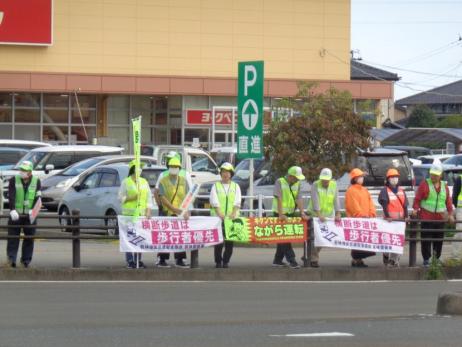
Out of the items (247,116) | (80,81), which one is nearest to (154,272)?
Result: (247,116)

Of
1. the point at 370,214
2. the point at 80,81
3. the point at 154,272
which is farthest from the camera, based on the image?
the point at 80,81

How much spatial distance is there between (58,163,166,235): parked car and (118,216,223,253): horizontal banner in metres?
4.95

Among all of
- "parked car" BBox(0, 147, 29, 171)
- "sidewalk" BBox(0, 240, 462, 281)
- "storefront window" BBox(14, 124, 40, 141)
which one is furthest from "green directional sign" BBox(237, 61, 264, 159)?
"storefront window" BBox(14, 124, 40, 141)

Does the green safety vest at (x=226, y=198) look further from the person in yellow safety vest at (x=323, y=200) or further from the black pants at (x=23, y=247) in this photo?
the black pants at (x=23, y=247)

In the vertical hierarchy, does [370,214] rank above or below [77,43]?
below

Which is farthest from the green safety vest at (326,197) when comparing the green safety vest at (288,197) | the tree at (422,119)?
the tree at (422,119)

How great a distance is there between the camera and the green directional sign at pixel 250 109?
837 inches

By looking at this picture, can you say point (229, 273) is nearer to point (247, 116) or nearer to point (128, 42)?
point (247, 116)

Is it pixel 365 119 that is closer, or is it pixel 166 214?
pixel 166 214

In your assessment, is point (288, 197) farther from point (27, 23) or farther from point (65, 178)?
point (27, 23)

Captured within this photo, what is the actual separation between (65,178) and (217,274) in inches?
479

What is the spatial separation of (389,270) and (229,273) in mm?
2777

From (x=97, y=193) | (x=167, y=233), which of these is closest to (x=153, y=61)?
(x=97, y=193)

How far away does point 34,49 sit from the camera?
47062mm
